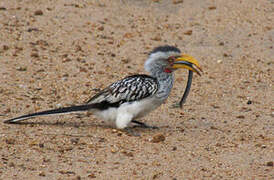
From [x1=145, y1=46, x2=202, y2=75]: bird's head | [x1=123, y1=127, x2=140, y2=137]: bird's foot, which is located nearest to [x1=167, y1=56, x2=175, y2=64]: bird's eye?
[x1=145, y1=46, x2=202, y2=75]: bird's head

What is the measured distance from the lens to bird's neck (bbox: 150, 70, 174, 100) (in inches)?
255

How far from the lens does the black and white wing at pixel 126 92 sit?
639 cm

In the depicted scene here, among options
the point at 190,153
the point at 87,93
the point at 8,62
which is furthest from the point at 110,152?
the point at 8,62

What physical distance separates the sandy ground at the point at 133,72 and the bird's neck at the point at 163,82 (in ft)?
1.46

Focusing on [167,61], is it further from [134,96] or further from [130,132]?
[130,132]

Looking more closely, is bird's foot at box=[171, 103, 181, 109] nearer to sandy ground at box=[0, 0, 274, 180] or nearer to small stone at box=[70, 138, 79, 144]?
sandy ground at box=[0, 0, 274, 180]

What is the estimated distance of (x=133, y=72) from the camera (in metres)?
8.69

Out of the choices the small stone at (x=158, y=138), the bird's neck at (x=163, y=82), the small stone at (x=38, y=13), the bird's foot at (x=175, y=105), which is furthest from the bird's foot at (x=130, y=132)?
the small stone at (x=38, y=13)

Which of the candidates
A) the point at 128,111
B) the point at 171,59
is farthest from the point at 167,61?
the point at 128,111

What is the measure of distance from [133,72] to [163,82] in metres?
2.16

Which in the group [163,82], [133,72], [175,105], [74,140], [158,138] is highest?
[163,82]

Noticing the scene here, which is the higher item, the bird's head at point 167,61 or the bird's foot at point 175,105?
the bird's head at point 167,61

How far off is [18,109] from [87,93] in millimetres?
1139

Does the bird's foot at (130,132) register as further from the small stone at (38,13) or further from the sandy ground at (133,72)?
the small stone at (38,13)
